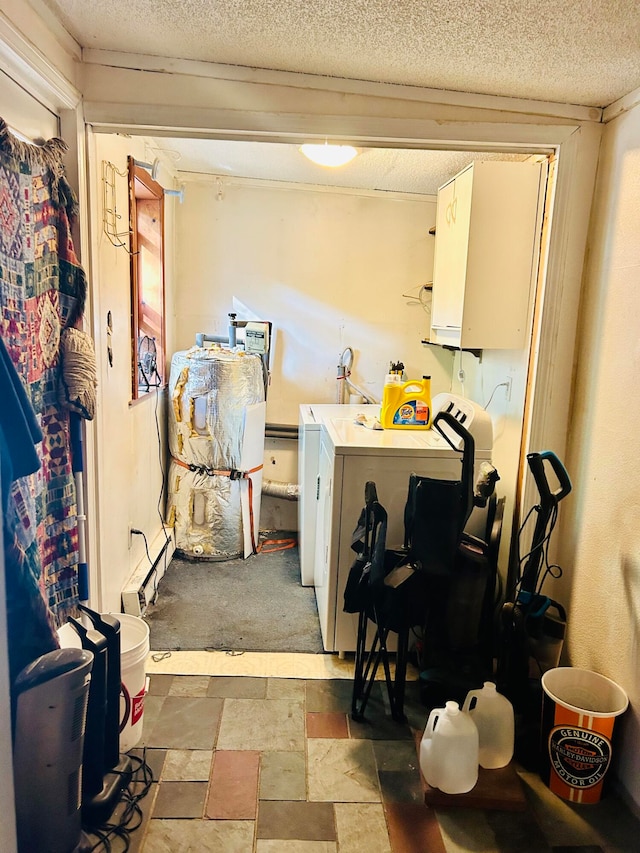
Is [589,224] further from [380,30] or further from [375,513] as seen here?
[375,513]

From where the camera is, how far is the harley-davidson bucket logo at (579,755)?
5.51 ft

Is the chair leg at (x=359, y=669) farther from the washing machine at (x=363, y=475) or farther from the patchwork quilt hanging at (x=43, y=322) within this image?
the patchwork quilt hanging at (x=43, y=322)

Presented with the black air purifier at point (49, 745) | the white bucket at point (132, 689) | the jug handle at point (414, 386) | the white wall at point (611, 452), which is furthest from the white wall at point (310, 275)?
the black air purifier at point (49, 745)

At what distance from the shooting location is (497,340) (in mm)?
2330

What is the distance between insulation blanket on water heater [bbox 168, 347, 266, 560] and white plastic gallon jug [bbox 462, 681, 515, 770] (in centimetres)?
188

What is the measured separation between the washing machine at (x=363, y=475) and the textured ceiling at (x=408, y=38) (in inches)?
45.5

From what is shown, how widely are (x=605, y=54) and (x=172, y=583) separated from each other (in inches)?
113

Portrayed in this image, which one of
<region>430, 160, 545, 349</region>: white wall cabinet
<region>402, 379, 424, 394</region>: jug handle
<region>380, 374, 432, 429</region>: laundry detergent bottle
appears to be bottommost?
<region>380, 374, 432, 429</region>: laundry detergent bottle

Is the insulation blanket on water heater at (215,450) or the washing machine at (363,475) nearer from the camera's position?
the washing machine at (363,475)

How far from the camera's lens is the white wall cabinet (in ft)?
7.26

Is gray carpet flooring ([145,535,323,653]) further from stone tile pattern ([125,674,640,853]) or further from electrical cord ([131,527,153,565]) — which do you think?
stone tile pattern ([125,674,640,853])

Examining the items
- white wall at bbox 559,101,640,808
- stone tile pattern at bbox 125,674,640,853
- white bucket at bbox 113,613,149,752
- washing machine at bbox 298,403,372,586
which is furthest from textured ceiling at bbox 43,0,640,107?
stone tile pattern at bbox 125,674,640,853

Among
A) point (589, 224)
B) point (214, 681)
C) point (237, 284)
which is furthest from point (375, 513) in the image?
point (237, 284)

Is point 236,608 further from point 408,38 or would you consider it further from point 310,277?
point 408,38
